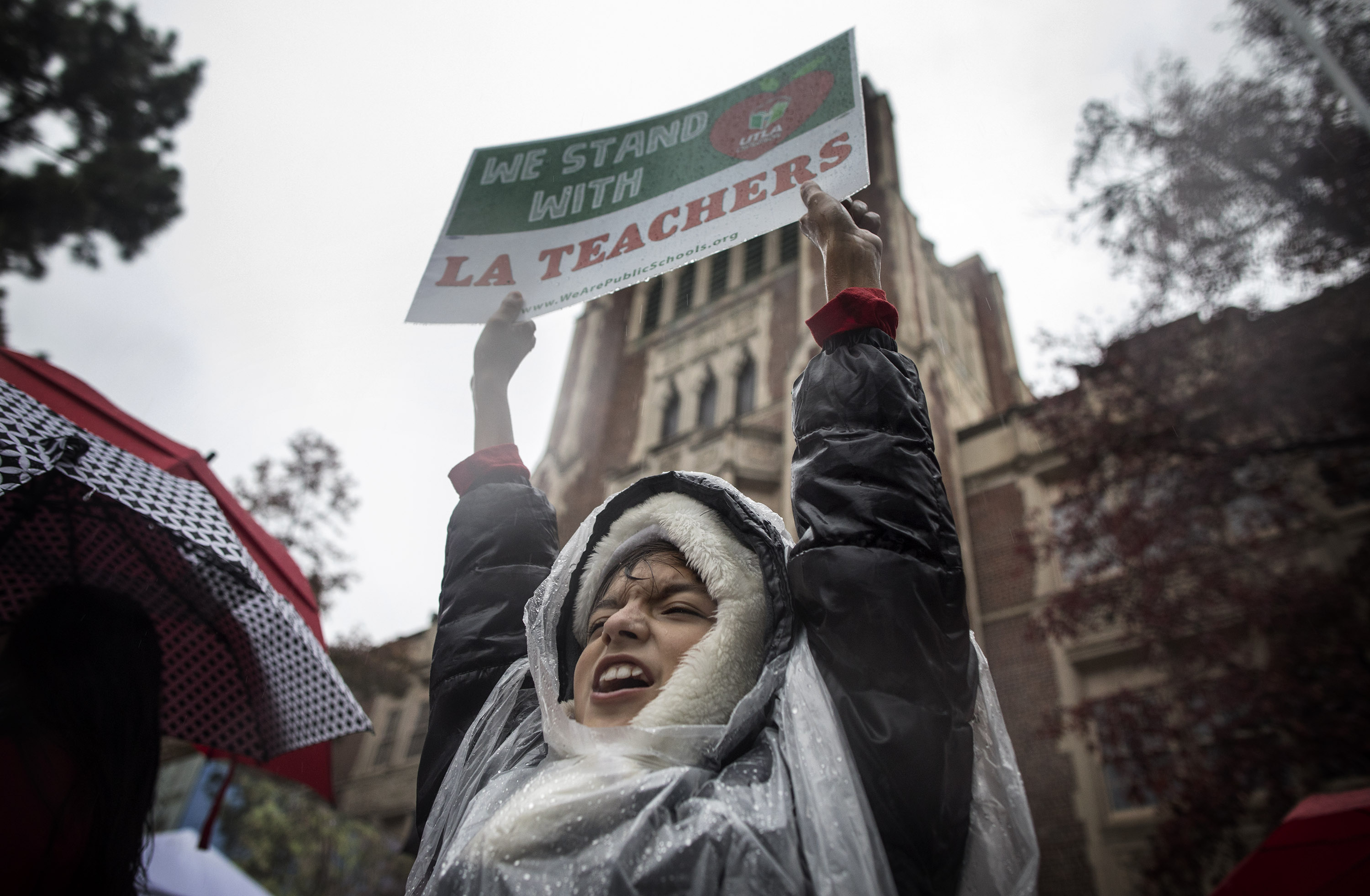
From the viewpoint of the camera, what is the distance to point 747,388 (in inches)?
659

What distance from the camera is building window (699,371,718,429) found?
55.2 feet

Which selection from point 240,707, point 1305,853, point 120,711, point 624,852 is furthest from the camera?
point 1305,853

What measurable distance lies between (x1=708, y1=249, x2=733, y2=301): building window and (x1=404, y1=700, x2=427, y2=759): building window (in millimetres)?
12037

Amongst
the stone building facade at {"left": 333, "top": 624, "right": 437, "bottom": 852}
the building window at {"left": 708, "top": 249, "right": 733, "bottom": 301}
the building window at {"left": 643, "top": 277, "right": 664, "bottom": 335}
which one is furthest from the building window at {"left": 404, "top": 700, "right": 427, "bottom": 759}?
the building window at {"left": 708, "top": 249, "right": 733, "bottom": 301}

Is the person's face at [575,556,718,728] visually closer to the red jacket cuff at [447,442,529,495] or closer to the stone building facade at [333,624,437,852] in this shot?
the red jacket cuff at [447,442,529,495]

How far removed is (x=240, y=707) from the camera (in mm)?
2891

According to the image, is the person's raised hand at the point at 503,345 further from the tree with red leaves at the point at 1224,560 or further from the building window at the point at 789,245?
the building window at the point at 789,245

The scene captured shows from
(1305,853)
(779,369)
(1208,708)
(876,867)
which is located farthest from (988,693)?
(779,369)

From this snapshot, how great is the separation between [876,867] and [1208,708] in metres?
7.24

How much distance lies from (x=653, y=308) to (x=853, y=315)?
19.4 meters

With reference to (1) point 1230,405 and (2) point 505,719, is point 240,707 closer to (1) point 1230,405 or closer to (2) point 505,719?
(2) point 505,719

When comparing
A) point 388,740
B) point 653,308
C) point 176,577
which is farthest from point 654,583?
point 388,740

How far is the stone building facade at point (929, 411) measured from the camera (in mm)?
9000

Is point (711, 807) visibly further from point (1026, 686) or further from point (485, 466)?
point (1026, 686)
